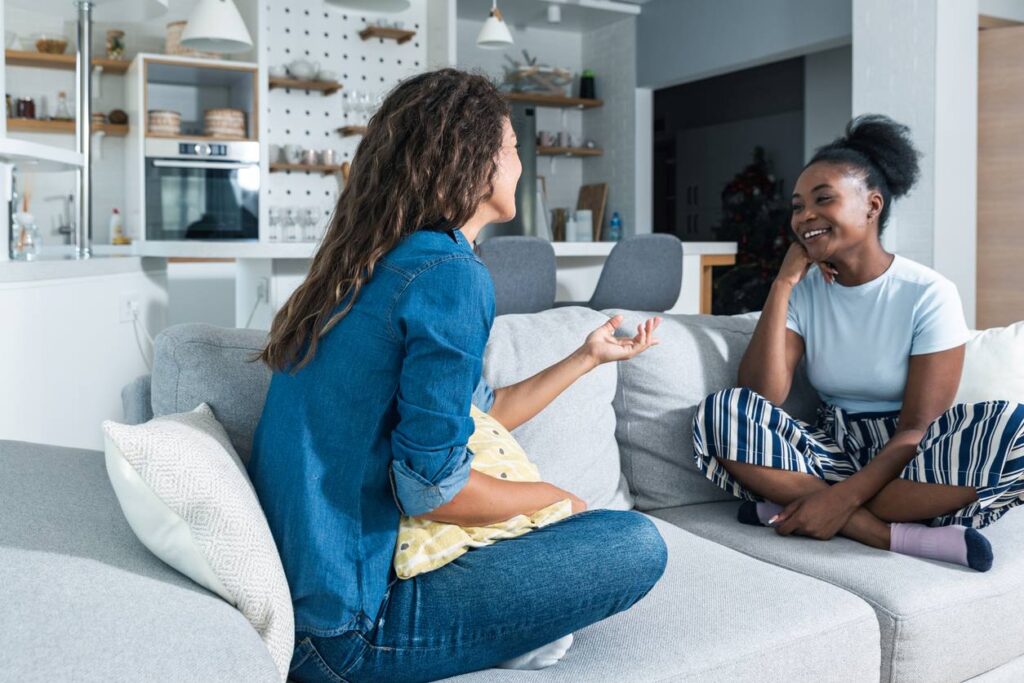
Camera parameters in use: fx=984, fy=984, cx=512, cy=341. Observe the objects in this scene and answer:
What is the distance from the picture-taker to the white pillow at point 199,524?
1096 millimetres

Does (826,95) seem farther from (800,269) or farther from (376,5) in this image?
(800,269)

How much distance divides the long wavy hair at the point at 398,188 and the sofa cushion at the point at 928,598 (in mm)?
918

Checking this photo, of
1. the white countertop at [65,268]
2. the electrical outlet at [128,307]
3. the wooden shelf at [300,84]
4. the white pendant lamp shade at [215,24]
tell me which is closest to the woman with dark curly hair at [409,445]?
the white countertop at [65,268]

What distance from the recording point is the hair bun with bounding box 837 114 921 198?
2.19 m

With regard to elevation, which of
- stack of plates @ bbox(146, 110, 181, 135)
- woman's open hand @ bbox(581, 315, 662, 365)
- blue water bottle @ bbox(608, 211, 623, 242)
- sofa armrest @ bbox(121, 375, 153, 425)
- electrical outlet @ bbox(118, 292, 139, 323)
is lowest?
sofa armrest @ bbox(121, 375, 153, 425)

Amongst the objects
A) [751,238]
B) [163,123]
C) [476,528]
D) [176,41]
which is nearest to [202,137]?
[163,123]

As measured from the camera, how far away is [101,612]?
0.98m

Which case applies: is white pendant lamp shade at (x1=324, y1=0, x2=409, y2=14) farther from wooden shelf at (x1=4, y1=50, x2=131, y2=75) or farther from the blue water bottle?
the blue water bottle

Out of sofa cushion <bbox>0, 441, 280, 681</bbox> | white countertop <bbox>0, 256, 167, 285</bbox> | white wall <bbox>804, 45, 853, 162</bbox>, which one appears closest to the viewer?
sofa cushion <bbox>0, 441, 280, 681</bbox>

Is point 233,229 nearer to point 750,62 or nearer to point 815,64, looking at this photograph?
point 750,62

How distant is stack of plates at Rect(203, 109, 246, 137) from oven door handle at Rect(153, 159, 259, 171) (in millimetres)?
170

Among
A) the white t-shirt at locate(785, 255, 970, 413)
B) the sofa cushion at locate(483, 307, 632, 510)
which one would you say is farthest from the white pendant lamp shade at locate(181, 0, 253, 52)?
the white t-shirt at locate(785, 255, 970, 413)

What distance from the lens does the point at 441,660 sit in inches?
49.8

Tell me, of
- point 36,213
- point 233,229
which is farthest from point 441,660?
point 36,213
